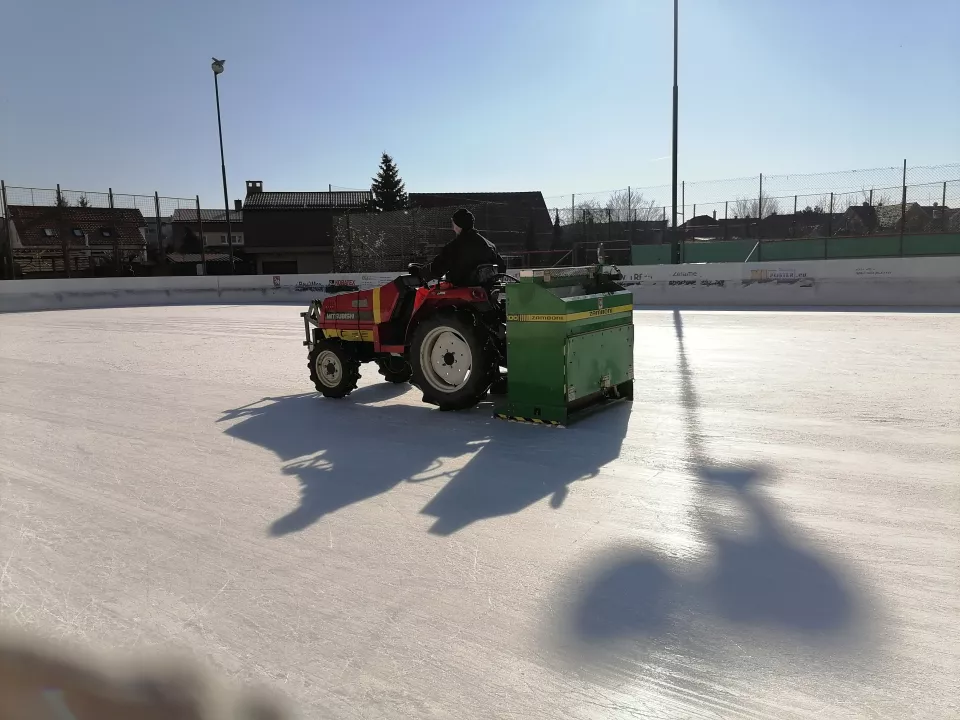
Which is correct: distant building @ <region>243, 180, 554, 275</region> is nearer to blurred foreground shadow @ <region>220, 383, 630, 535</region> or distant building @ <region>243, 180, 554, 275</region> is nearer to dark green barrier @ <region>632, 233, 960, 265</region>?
dark green barrier @ <region>632, 233, 960, 265</region>

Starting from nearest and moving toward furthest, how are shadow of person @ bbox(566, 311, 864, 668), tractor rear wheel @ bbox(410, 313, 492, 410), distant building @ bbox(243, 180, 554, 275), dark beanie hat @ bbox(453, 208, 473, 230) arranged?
shadow of person @ bbox(566, 311, 864, 668)
tractor rear wheel @ bbox(410, 313, 492, 410)
dark beanie hat @ bbox(453, 208, 473, 230)
distant building @ bbox(243, 180, 554, 275)

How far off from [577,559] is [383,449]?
2236mm

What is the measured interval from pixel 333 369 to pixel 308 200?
47.3 m

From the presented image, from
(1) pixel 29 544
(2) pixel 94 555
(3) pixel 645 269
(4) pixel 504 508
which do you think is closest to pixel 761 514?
(4) pixel 504 508

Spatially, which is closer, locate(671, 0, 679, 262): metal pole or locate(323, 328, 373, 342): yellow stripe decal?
locate(323, 328, 373, 342): yellow stripe decal

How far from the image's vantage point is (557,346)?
5.23m

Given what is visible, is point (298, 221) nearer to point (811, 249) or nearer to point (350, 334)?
point (811, 249)

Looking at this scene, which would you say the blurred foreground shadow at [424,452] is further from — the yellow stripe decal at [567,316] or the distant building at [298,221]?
the distant building at [298,221]

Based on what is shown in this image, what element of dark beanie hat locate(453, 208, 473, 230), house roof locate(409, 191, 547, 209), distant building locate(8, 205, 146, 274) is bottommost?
dark beanie hat locate(453, 208, 473, 230)

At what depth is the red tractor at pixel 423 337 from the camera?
5.78 m

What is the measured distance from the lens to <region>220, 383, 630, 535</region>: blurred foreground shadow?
3797 mm

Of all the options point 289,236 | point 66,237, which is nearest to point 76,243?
point 66,237

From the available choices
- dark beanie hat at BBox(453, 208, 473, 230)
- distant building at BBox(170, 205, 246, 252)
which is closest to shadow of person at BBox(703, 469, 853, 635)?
dark beanie hat at BBox(453, 208, 473, 230)

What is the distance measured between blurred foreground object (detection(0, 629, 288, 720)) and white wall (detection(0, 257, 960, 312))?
15723mm
